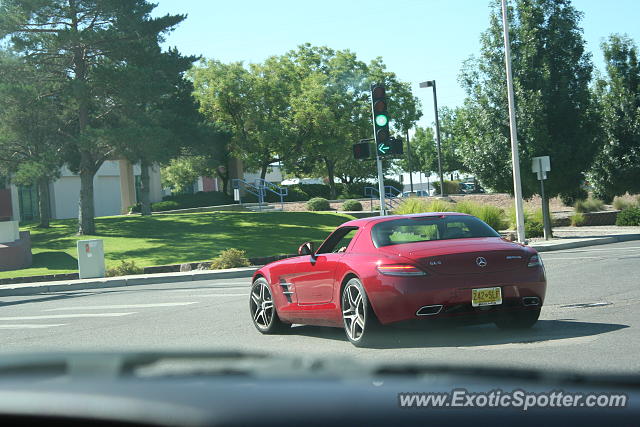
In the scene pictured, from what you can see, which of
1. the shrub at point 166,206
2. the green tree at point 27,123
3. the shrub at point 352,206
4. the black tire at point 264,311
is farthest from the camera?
the shrub at point 166,206

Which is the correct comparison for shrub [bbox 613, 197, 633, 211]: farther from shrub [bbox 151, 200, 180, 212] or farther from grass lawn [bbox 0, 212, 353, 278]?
shrub [bbox 151, 200, 180, 212]

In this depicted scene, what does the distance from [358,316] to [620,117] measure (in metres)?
30.1

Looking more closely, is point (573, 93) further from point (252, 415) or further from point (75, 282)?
point (252, 415)

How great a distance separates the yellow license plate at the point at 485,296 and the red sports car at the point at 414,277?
0.01 metres

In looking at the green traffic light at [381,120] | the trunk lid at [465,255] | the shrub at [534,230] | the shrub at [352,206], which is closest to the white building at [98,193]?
the shrub at [352,206]

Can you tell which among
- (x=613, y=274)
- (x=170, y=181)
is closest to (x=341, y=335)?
(x=613, y=274)

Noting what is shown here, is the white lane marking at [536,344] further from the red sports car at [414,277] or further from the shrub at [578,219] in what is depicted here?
the shrub at [578,219]

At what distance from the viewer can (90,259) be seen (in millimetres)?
25297

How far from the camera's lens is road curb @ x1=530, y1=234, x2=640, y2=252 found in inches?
983

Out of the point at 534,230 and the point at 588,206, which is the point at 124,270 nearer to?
the point at 534,230

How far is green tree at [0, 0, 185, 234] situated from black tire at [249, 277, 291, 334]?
22957 millimetres

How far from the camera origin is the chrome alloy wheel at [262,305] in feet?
34.5

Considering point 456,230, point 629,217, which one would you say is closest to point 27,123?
point 629,217

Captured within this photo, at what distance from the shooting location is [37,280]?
25.5m
